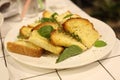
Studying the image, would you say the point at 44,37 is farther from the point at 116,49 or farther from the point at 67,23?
the point at 116,49

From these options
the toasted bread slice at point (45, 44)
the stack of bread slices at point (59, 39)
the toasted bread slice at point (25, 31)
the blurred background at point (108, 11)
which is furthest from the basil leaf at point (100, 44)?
the blurred background at point (108, 11)

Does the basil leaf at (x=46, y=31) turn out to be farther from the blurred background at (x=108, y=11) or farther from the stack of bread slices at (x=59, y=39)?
the blurred background at (x=108, y=11)

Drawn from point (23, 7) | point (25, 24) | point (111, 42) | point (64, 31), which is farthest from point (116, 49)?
point (23, 7)

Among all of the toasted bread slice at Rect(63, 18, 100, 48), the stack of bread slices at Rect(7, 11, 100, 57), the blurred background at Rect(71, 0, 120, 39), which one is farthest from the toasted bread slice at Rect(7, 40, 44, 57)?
the blurred background at Rect(71, 0, 120, 39)

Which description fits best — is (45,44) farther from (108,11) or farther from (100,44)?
(108,11)

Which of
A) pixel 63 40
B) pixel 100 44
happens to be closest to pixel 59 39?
pixel 63 40
